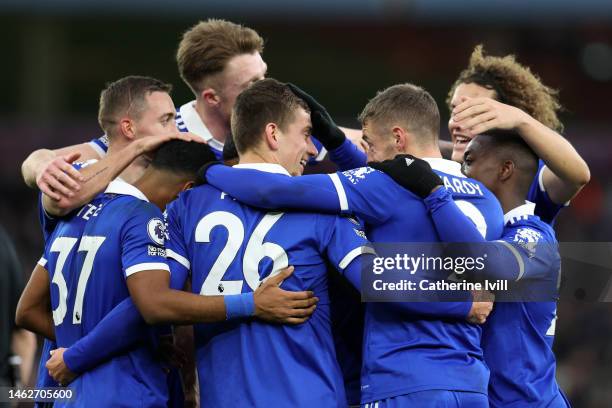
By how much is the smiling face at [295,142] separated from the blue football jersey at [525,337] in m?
0.93

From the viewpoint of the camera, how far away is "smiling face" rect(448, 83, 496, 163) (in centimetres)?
462

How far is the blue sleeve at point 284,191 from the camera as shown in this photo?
3.86 m

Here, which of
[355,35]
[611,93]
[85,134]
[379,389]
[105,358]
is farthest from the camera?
[355,35]

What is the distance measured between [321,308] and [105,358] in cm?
92

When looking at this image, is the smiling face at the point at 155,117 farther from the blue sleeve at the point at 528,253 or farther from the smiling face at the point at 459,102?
the blue sleeve at the point at 528,253

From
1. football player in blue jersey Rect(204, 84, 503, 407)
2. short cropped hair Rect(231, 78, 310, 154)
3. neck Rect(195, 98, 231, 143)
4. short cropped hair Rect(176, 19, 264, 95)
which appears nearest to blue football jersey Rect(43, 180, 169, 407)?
football player in blue jersey Rect(204, 84, 503, 407)

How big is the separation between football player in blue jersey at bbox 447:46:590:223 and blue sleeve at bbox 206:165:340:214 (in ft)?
2.46

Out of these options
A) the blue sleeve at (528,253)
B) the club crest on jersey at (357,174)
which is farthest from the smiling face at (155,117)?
the blue sleeve at (528,253)

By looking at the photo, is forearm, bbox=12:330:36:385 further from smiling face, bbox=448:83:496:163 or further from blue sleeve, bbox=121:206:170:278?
smiling face, bbox=448:83:496:163

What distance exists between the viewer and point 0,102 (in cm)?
2119

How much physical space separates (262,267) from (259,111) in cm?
67

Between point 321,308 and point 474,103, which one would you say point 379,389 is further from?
point 474,103

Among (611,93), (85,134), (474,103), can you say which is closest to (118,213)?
(474,103)

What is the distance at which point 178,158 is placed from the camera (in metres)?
4.33
